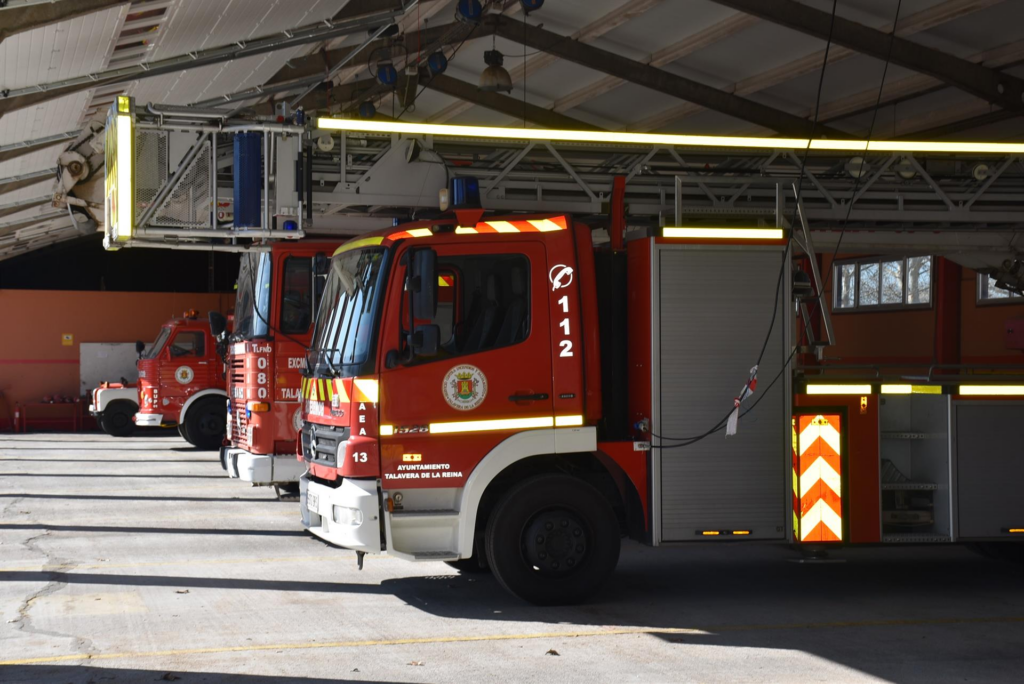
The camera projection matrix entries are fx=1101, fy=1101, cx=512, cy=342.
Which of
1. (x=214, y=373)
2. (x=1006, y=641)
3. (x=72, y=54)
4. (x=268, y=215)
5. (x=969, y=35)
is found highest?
(x=969, y=35)

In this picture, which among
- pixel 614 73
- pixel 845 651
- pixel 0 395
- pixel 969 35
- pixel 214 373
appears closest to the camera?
pixel 845 651

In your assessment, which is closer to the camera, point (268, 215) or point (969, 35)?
point (268, 215)

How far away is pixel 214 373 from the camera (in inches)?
807

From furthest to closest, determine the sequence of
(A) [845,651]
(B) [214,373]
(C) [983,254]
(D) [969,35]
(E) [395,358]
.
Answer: (B) [214,373] < (D) [969,35] < (C) [983,254] < (E) [395,358] < (A) [845,651]

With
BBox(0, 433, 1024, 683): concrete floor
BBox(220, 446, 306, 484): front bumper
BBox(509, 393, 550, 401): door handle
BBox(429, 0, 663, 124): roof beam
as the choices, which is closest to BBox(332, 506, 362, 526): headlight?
BBox(0, 433, 1024, 683): concrete floor

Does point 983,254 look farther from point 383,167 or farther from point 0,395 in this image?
point 0,395

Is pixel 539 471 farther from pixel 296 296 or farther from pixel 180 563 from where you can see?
pixel 296 296

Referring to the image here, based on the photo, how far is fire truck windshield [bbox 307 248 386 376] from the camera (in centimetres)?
740

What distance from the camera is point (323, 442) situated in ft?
25.7

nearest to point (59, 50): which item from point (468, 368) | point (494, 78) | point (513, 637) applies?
point (494, 78)

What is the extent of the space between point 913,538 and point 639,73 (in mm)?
11383

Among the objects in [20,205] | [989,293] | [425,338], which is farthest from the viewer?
[20,205]

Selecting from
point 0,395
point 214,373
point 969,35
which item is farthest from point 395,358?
point 0,395

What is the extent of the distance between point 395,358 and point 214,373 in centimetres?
1406
